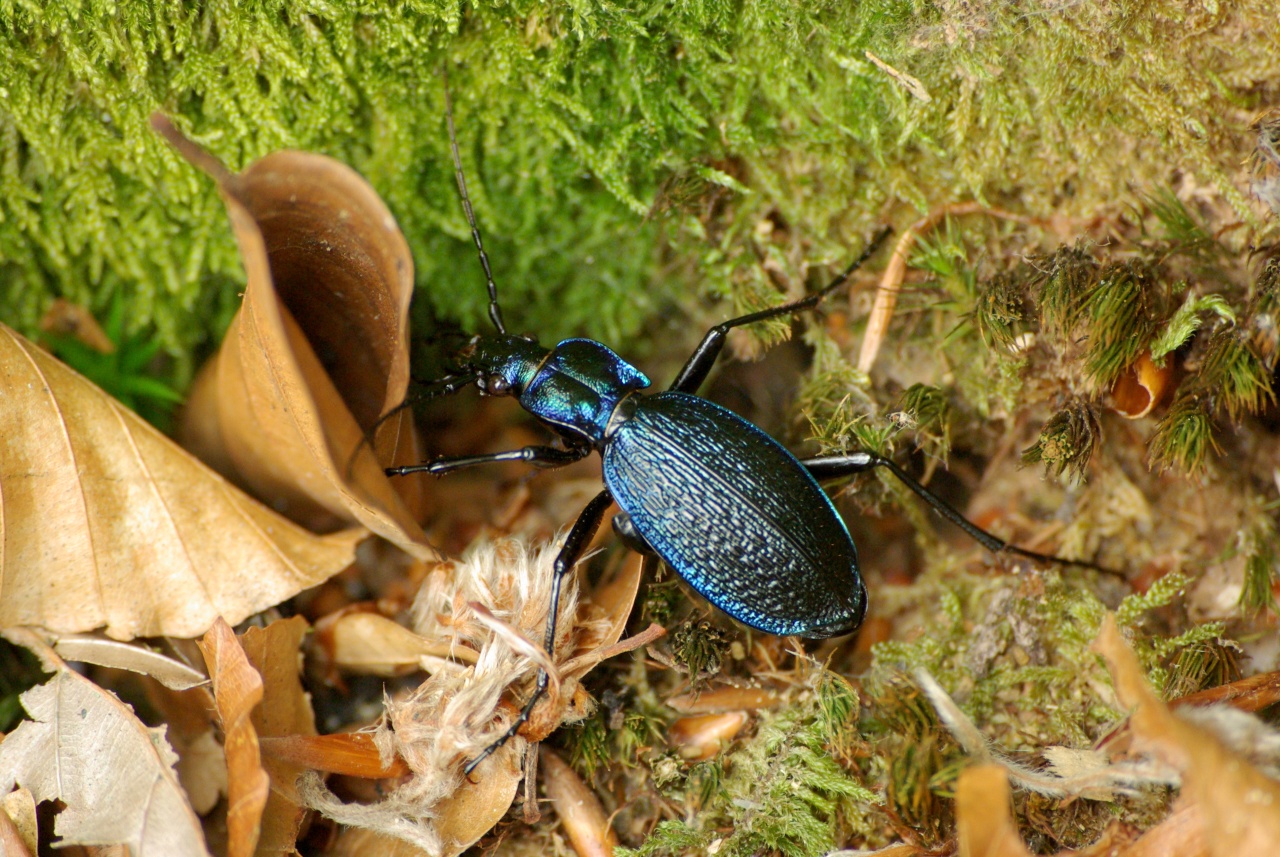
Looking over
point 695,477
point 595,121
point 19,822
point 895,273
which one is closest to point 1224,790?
point 695,477

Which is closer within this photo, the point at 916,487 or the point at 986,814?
the point at 986,814

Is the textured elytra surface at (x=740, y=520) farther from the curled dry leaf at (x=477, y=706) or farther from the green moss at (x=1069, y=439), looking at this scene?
the green moss at (x=1069, y=439)

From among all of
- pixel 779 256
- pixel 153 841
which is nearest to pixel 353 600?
pixel 153 841

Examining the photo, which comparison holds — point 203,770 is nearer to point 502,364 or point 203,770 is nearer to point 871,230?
point 502,364

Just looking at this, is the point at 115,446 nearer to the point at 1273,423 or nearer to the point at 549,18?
the point at 549,18

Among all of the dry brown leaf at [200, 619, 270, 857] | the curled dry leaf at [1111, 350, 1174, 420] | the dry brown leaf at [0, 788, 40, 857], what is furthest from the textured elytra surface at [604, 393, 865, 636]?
the dry brown leaf at [0, 788, 40, 857]

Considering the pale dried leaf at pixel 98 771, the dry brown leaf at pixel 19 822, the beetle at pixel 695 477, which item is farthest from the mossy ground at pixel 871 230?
the dry brown leaf at pixel 19 822

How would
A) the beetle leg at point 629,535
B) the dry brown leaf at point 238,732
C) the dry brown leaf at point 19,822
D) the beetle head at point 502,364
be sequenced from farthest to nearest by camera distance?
the beetle head at point 502,364 → the beetle leg at point 629,535 → the dry brown leaf at point 19,822 → the dry brown leaf at point 238,732

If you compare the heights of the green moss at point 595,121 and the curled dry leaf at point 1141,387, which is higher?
the green moss at point 595,121
